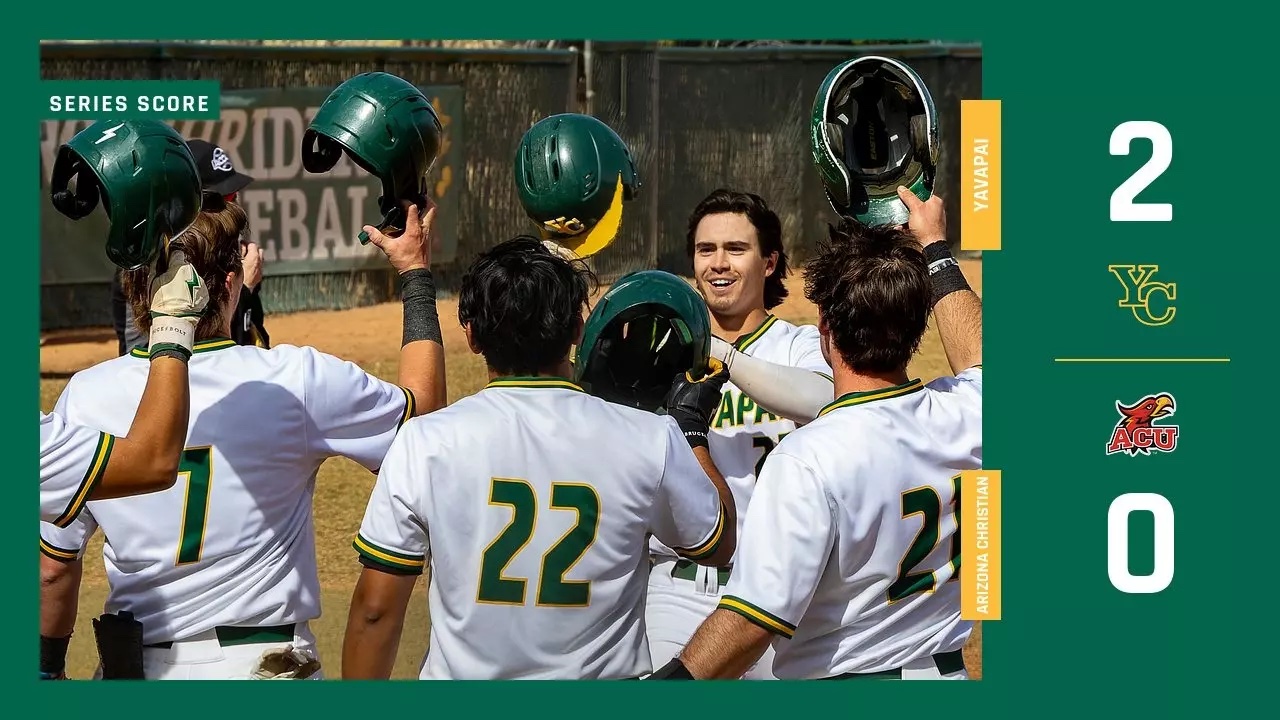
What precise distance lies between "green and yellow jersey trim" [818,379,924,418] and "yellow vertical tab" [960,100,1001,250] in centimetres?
114

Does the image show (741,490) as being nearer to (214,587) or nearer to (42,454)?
(214,587)

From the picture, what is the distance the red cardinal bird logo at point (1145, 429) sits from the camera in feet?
14.7

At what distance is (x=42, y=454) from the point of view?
138 inches

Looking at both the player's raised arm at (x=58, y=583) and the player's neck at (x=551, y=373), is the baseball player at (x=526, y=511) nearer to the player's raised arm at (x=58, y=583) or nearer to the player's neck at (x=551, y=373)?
the player's neck at (x=551, y=373)

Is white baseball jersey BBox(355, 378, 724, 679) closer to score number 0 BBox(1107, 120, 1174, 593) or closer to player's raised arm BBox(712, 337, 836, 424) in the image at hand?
player's raised arm BBox(712, 337, 836, 424)

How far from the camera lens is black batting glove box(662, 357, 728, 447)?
394 cm

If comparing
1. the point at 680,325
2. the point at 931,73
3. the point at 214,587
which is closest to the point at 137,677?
the point at 214,587

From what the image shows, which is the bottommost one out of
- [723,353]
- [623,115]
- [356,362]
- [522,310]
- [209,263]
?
[356,362]

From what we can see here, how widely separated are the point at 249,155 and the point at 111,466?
1042 cm

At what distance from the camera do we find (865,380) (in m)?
3.62

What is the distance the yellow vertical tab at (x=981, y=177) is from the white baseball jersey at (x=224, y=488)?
1927 mm

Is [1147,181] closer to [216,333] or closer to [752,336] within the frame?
[752,336]

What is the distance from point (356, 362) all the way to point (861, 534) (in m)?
9.19

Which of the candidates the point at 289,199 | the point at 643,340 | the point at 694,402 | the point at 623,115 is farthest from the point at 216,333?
the point at 289,199
